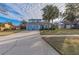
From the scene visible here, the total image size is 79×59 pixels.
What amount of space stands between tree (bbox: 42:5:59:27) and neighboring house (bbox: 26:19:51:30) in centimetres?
6

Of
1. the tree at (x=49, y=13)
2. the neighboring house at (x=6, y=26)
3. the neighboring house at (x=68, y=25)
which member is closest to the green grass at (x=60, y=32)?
the neighboring house at (x=68, y=25)

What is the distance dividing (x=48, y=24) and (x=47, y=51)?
35cm

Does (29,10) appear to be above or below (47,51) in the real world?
above

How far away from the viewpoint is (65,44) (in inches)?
122

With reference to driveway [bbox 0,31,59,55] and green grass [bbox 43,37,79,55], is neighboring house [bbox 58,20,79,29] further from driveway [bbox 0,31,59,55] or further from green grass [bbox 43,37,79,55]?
driveway [bbox 0,31,59,55]

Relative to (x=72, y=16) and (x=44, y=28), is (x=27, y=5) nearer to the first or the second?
(x=44, y=28)

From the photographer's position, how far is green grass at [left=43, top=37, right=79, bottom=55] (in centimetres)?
305

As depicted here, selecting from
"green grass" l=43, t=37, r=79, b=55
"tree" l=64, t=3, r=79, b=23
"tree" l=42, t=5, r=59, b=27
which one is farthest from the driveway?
"tree" l=64, t=3, r=79, b=23

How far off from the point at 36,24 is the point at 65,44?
17.7 inches

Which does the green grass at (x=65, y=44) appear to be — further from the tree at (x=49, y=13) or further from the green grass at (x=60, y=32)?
the tree at (x=49, y=13)

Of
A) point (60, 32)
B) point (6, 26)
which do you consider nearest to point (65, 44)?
point (60, 32)

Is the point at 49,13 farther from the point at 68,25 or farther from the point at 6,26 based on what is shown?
the point at 6,26

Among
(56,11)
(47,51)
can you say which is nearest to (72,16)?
(56,11)

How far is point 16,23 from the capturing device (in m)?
3.12
